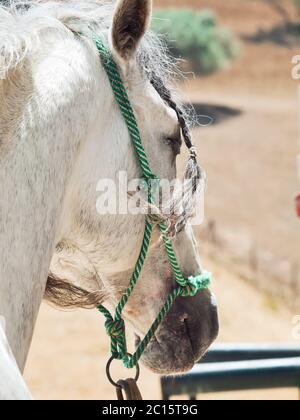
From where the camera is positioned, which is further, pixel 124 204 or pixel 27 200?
pixel 124 204

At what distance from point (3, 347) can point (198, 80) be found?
25401mm

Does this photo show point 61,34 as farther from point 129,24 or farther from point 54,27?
point 129,24

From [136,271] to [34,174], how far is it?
515mm

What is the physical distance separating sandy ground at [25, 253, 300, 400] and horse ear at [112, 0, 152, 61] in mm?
4769

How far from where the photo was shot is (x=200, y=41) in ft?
84.8

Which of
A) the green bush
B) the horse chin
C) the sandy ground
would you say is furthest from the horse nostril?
the green bush

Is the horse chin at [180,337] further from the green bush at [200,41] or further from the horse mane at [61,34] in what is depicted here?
the green bush at [200,41]

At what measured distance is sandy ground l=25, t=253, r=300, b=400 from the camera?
7125 mm

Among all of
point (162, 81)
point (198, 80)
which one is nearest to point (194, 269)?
point (162, 81)

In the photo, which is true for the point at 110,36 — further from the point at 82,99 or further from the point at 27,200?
the point at 27,200

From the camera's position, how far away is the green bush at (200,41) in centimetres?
Result: 2555

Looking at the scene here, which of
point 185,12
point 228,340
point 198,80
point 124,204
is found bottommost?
point 228,340

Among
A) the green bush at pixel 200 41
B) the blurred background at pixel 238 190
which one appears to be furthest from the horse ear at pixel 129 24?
the green bush at pixel 200 41

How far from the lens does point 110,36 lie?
7.09 ft
